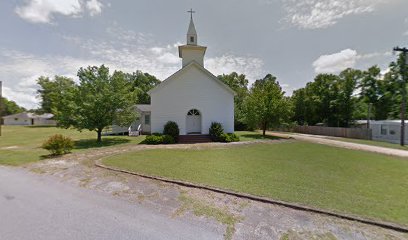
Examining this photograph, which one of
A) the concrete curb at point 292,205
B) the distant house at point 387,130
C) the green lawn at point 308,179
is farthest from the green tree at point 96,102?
the distant house at point 387,130

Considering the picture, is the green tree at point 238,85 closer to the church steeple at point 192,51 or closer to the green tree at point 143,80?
the church steeple at point 192,51

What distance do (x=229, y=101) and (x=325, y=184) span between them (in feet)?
46.5

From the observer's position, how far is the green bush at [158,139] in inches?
626

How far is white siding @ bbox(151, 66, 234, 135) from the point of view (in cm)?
1859

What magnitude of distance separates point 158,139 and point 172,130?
5.74 feet

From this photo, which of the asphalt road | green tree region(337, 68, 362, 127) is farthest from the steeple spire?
green tree region(337, 68, 362, 127)

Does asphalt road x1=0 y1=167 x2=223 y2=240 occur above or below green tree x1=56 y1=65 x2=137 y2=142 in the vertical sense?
below

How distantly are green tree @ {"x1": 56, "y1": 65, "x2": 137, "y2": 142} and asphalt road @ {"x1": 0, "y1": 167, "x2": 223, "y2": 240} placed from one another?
10.4m

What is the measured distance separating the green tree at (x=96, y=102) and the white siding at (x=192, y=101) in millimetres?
2578

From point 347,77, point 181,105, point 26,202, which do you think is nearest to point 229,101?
point 181,105

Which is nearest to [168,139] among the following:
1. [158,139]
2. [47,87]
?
[158,139]

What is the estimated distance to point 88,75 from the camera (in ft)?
54.6

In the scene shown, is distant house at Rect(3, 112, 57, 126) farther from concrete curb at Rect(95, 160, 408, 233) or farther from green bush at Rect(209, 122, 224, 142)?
concrete curb at Rect(95, 160, 408, 233)

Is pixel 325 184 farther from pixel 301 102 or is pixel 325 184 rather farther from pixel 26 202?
pixel 301 102
